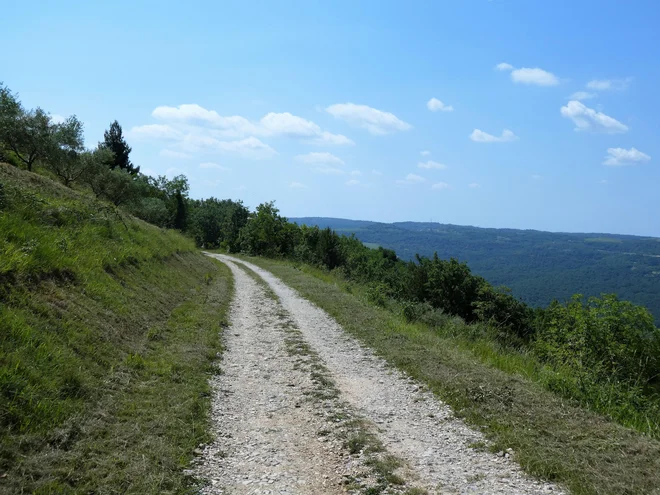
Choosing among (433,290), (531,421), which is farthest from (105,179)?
(531,421)

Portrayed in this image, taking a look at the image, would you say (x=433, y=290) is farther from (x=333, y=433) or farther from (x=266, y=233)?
(x=266, y=233)

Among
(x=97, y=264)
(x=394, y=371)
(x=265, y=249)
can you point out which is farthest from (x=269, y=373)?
(x=265, y=249)

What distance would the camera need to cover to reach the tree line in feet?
36.8

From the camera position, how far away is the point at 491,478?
4.98 m

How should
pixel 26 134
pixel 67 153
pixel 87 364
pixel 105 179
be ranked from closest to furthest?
pixel 87 364, pixel 26 134, pixel 67 153, pixel 105 179

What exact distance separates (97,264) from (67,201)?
5715mm

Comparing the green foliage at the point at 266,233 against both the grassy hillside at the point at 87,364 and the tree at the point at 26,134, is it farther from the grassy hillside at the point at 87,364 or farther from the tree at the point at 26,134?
the grassy hillside at the point at 87,364

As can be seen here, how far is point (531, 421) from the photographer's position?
632cm

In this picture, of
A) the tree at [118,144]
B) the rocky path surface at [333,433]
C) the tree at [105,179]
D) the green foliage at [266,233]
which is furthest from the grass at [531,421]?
the tree at [118,144]

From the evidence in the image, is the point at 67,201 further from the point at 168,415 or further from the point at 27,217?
the point at 168,415

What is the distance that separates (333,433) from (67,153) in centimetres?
2871

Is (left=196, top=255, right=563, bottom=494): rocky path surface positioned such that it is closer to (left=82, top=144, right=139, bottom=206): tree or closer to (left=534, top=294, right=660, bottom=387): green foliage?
(left=534, top=294, right=660, bottom=387): green foliage

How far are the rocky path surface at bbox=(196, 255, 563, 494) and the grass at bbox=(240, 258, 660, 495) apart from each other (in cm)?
31

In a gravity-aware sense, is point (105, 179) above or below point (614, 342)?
above
